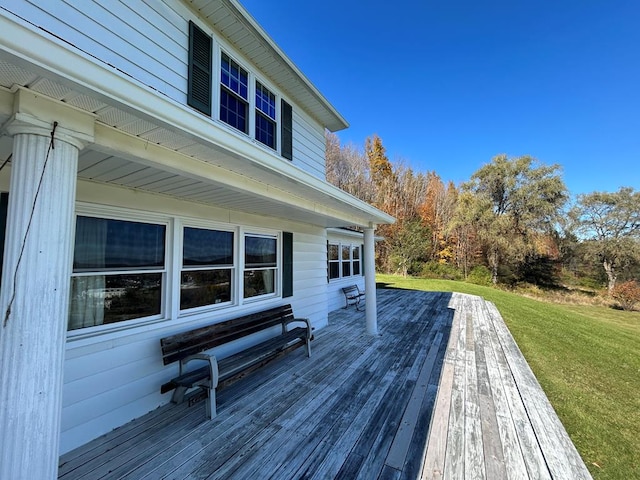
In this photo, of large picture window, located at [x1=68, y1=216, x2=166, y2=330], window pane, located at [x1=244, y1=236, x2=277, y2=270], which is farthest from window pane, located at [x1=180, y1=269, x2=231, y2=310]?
window pane, located at [x1=244, y1=236, x2=277, y2=270]

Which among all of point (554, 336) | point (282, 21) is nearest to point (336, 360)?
point (554, 336)

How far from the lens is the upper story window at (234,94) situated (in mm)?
3934

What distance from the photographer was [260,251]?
15.9 ft

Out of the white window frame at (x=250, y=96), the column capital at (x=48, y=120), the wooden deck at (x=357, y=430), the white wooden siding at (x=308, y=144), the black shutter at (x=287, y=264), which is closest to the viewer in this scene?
the column capital at (x=48, y=120)

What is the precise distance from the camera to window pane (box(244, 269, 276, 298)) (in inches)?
178

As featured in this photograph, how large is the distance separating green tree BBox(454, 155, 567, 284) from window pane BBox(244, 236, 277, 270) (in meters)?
18.0

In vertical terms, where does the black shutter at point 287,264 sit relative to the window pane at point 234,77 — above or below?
below

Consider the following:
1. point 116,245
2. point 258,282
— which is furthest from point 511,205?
point 116,245

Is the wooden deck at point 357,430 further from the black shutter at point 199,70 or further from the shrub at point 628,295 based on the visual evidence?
the shrub at point 628,295

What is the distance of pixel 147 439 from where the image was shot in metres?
2.51

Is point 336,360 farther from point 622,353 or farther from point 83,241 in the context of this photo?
point 622,353

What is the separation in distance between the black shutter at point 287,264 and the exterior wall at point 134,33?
8.29 feet

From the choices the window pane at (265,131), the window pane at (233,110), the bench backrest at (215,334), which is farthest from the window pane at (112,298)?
the window pane at (265,131)

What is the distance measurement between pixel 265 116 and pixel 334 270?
5445 mm
